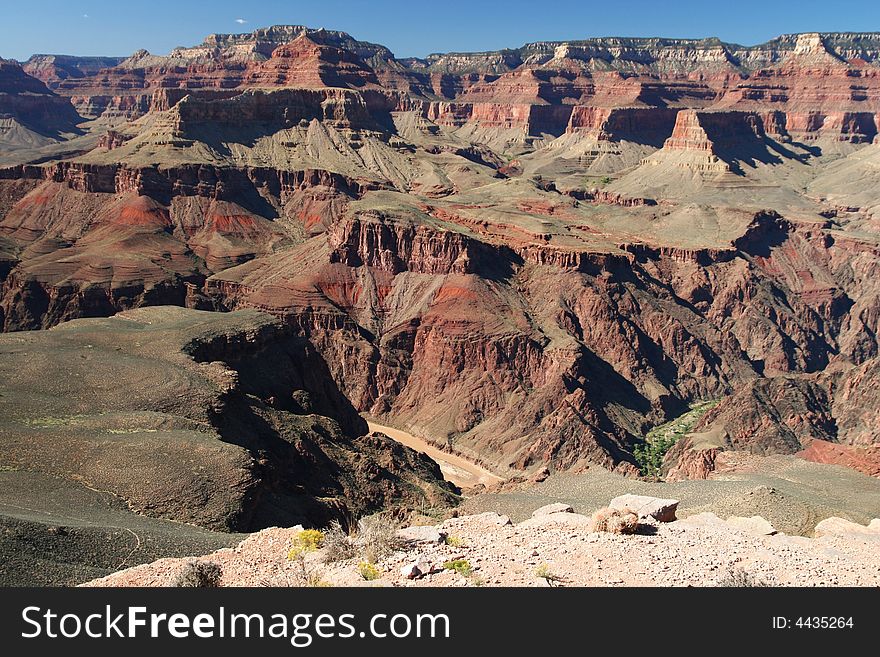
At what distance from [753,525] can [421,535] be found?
15.7 metres

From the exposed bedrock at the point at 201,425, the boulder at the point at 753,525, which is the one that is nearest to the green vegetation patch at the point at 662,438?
the exposed bedrock at the point at 201,425

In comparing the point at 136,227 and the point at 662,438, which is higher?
the point at 136,227

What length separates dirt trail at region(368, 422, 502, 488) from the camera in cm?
7781

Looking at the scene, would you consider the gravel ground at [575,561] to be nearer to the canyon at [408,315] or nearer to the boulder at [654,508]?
the boulder at [654,508]

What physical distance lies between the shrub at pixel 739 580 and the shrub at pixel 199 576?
48.9ft

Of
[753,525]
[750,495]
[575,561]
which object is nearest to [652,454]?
[750,495]

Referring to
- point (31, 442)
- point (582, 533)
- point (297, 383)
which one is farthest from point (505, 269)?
point (582, 533)

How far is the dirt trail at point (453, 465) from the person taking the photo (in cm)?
7781

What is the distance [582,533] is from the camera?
98.4 ft

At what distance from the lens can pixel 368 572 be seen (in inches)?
971

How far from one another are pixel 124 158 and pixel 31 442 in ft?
383

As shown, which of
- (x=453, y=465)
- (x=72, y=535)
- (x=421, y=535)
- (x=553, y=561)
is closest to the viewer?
(x=553, y=561)

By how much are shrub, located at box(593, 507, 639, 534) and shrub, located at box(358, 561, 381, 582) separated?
9321mm

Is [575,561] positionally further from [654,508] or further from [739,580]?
[654,508]
